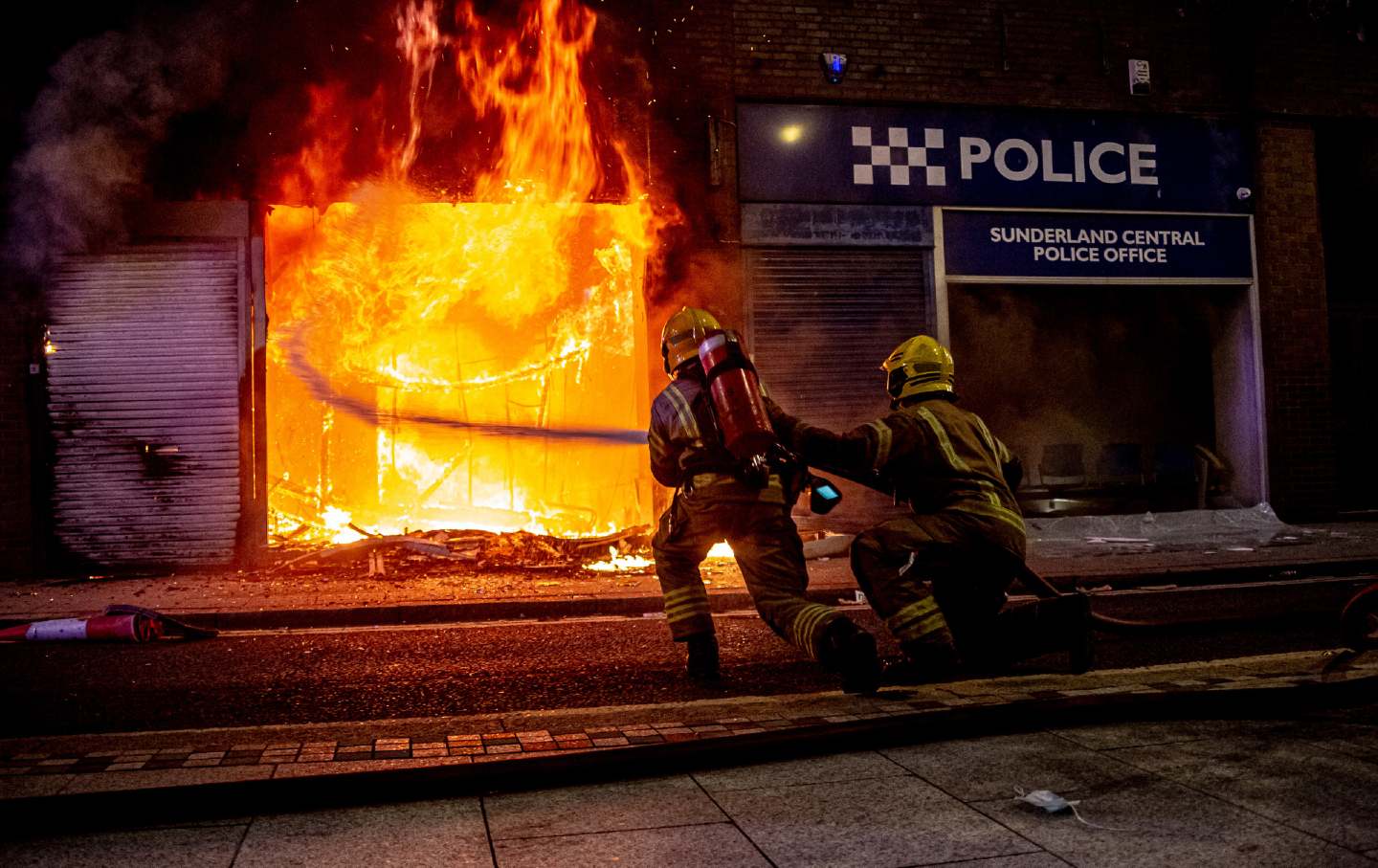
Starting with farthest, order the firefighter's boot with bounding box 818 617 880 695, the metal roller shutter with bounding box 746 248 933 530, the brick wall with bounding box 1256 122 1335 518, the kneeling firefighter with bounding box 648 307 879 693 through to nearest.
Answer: the brick wall with bounding box 1256 122 1335 518 → the metal roller shutter with bounding box 746 248 933 530 → the kneeling firefighter with bounding box 648 307 879 693 → the firefighter's boot with bounding box 818 617 880 695

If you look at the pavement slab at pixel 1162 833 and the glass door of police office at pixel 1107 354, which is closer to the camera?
the pavement slab at pixel 1162 833

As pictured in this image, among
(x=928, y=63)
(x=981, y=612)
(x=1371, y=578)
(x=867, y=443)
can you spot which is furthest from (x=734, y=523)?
(x=928, y=63)

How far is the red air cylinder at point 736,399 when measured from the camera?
4.53 metres

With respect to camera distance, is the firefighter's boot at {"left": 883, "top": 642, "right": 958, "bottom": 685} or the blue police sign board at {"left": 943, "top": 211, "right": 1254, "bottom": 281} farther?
the blue police sign board at {"left": 943, "top": 211, "right": 1254, "bottom": 281}

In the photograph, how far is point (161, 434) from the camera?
10.1m

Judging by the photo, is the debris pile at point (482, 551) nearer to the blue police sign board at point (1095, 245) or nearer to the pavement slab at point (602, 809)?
the blue police sign board at point (1095, 245)

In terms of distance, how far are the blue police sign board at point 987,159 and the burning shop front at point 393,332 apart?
1.61m

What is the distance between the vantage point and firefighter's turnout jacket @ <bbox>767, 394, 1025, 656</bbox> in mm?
4641

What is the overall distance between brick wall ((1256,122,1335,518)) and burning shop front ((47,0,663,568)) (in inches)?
286

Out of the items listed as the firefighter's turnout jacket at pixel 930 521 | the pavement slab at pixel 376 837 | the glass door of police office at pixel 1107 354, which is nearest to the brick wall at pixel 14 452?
the firefighter's turnout jacket at pixel 930 521

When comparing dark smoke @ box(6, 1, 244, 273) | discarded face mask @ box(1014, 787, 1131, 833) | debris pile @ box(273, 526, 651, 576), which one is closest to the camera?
discarded face mask @ box(1014, 787, 1131, 833)

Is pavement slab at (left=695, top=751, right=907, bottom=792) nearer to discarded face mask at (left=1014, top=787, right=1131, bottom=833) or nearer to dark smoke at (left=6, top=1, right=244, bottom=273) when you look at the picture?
discarded face mask at (left=1014, top=787, right=1131, bottom=833)

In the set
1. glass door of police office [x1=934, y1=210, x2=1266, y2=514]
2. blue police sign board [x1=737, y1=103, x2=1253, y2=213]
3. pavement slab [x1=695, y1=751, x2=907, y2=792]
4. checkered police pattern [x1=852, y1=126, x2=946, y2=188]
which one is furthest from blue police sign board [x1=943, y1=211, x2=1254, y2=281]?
pavement slab [x1=695, y1=751, x2=907, y2=792]

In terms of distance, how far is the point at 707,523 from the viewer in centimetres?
484
